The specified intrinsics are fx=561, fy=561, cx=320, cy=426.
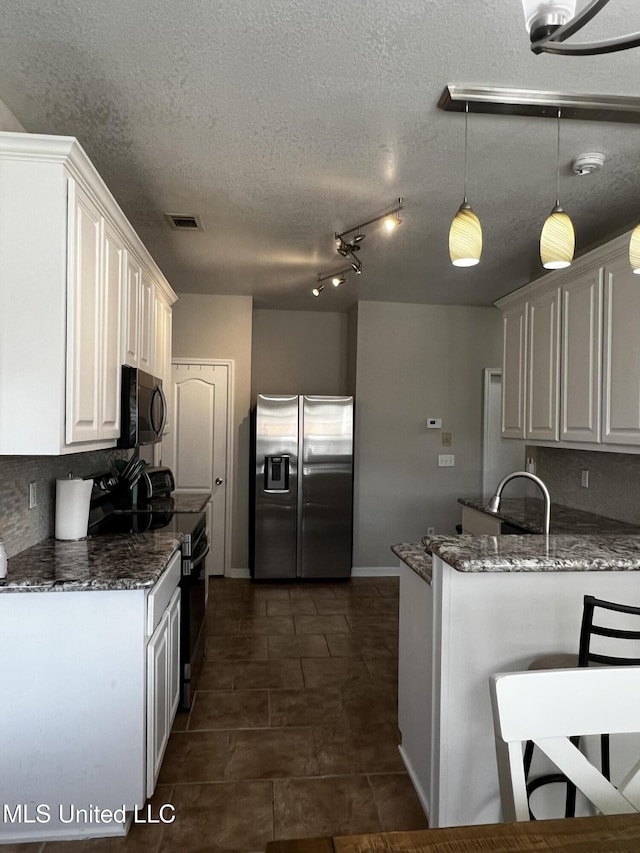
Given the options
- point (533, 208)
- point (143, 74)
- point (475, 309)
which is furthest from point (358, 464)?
point (143, 74)

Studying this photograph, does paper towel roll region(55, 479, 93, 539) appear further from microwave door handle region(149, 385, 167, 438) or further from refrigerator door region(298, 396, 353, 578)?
refrigerator door region(298, 396, 353, 578)

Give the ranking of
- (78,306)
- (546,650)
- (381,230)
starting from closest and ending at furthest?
(546,650)
(78,306)
(381,230)

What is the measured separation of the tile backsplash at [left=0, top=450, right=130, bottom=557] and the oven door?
26.3 inches

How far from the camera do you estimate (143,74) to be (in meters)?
1.91

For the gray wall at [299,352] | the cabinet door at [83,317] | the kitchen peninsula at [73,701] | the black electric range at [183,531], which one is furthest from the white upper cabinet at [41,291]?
the gray wall at [299,352]

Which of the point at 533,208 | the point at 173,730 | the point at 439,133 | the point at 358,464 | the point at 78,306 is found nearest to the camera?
the point at 78,306

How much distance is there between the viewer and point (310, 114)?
7.03 feet

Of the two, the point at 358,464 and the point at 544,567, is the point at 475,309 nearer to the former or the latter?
the point at 358,464

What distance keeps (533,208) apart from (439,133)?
104 cm

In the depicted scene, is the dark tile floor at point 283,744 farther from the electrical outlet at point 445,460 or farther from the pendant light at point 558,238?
the pendant light at point 558,238

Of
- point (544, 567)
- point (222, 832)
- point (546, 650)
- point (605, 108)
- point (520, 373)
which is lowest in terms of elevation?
point (222, 832)

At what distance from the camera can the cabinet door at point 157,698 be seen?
6.54ft

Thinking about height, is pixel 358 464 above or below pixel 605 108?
below

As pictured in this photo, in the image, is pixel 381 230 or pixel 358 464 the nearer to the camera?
pixel 381 230
